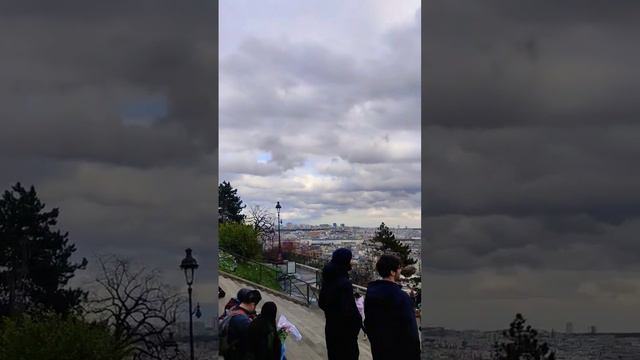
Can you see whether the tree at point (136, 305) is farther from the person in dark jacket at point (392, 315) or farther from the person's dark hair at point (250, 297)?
the person in dark jacket at point (392, 315)

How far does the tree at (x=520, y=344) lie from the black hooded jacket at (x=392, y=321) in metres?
2.94

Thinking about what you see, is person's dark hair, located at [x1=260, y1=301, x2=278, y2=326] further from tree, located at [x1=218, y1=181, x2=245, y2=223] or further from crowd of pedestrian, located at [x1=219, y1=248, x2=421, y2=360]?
tree, located at [x1=218, y1=181, x2=245, y2=223]

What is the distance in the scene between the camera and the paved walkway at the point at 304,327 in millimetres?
9799

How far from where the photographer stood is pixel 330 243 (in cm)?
2142

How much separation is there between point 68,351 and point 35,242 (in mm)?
1666

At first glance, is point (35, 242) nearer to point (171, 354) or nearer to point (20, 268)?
point (20, 268)

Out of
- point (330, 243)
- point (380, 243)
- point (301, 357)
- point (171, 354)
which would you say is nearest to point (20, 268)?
point (171, 354)

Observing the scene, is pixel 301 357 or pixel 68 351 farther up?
pixel 68 351

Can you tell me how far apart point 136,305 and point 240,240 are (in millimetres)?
14092

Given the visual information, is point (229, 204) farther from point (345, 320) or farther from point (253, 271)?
point (345, 320)

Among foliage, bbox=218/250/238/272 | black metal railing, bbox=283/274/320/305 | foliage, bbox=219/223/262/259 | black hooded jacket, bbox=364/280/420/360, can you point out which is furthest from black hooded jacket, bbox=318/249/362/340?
foliage, bbox=219/223/262/259

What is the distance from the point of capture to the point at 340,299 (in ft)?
17.7

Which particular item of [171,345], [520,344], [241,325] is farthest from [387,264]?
[171,345]

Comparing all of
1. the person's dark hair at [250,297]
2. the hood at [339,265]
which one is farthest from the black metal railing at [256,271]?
the person's dark hair at [250,297]
